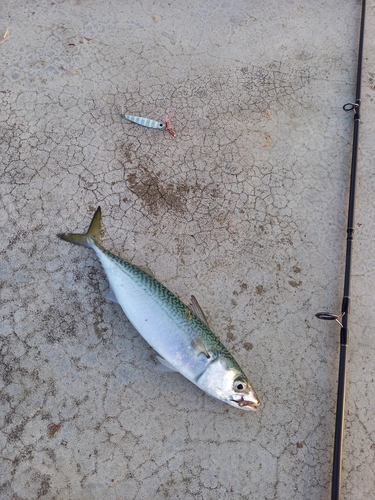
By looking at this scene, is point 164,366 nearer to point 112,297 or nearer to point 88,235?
point 112,297

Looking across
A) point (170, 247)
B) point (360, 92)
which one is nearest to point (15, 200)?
point (170, 247)

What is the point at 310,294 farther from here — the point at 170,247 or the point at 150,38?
the point at 150,38

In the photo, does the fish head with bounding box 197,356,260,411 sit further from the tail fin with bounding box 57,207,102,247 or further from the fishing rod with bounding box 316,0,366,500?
the tail fin with bounding box 57,207,102,247

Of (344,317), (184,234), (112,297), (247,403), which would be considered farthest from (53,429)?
(344,317)

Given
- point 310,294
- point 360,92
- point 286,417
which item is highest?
point 360,92

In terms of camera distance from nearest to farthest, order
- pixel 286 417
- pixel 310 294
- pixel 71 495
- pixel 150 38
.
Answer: pixel 71 495 → pixel 286 417 → pixel 310 294 → pixel 150 38

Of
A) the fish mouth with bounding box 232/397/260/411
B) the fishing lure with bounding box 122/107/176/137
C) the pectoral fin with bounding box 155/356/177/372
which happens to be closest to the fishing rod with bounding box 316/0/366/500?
the fish mouth with bounding box 232/397/260/411

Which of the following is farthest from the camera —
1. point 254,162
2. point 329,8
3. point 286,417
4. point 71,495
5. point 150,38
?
point 329,8
